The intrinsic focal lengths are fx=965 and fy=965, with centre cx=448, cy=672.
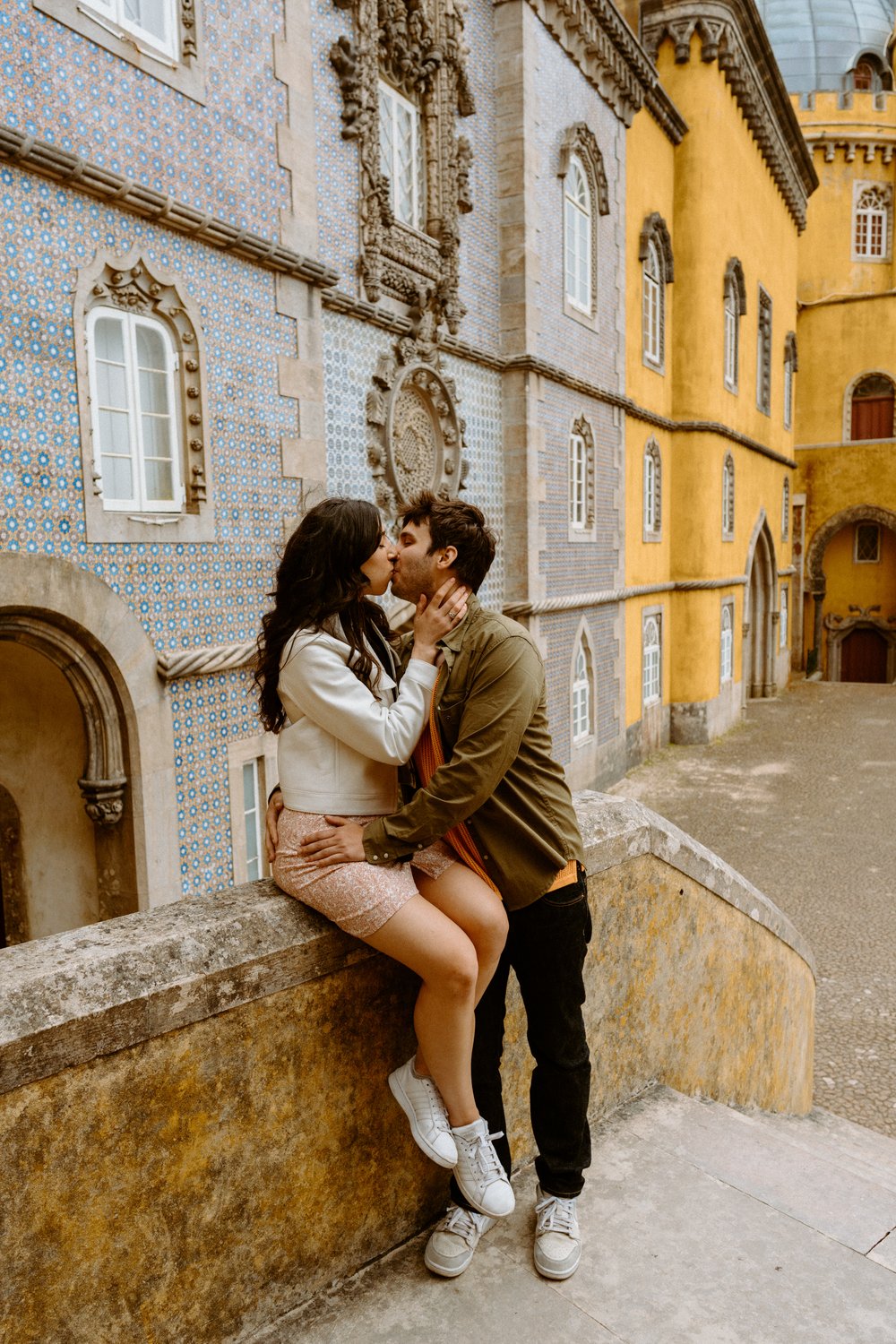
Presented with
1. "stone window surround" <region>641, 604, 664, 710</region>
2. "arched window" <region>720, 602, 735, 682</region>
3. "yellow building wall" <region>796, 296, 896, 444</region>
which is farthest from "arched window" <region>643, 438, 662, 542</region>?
"yellow building wall" <region>796, 296, 896, 444</region>

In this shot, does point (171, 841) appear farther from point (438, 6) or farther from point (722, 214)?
point (722, 214)

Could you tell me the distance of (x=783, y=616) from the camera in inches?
1013

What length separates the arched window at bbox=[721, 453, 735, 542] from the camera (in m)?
19.5

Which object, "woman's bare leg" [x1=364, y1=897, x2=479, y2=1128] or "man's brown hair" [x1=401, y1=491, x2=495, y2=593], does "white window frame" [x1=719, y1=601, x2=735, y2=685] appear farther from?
"woman's bare leg" [x1=364, y1=897, x2=479, y2=1128]

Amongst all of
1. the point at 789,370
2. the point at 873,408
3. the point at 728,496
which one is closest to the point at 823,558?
the point at 873,408

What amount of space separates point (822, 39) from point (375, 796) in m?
36.1

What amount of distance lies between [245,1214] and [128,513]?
15.7 feet

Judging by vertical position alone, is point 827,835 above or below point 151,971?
below

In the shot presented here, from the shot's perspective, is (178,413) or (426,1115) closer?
(426,1115)

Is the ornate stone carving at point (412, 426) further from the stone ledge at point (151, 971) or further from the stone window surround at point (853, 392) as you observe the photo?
the stone window surround at point (853, 392)

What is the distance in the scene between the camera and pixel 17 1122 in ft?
5.90

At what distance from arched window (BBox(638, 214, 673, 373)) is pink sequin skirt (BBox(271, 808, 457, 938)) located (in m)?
15.3

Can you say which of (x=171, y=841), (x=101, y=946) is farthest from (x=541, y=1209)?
(x=171, y=841)

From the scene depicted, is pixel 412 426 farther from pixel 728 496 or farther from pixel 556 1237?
pixel 728 496
